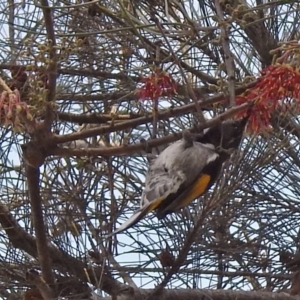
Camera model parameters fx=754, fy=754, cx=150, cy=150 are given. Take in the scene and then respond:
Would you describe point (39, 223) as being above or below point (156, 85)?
below

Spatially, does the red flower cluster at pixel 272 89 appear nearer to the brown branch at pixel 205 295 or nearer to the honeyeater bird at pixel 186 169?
the honeyeater bird at pixel 186 169

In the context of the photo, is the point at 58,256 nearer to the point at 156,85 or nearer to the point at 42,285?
the point at 42,285

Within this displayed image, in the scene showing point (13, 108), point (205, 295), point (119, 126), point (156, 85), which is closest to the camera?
Answer: point (13, 108)

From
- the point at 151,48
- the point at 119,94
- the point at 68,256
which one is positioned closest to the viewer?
the point at 68,256

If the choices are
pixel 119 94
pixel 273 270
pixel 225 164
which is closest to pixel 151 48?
pixel 119 94

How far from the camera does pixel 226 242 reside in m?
1.85

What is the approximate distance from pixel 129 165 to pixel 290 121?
0.42 m

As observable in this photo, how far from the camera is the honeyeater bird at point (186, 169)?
5.16 ft

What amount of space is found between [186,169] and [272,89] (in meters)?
0.48

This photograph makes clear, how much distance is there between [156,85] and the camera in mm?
1388

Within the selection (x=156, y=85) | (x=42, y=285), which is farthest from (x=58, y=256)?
(x=156, y=85)

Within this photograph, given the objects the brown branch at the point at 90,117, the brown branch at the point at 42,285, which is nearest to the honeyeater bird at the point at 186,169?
the brown branch at the point at 90,117

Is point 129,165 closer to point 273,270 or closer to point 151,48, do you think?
point 151,48

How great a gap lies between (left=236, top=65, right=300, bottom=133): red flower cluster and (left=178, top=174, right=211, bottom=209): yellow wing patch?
11.3 inches
